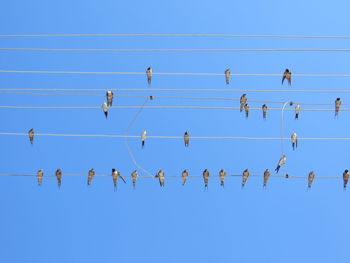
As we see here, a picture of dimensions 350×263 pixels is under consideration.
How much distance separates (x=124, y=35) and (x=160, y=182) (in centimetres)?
277

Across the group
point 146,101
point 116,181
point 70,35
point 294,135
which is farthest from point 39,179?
point 294,135

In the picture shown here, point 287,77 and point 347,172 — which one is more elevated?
point 287,77

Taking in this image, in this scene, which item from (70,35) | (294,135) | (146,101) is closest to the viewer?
(70,35)

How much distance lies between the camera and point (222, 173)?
1110 centimetres

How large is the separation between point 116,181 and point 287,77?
9.46 ft

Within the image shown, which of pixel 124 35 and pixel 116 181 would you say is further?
pixel 116 181

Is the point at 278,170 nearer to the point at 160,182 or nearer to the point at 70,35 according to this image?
the point at 160,182

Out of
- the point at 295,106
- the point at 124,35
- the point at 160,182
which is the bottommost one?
the point at 160,182

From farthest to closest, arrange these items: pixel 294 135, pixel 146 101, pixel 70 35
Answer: pixel 294 135
pixel 146 101
pixel 70 35

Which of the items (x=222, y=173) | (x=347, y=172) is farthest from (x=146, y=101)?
(x=347, y=172)

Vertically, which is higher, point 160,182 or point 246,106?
point 246,106

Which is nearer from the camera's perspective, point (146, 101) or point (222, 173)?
point (146, 101)

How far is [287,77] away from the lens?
11.0m

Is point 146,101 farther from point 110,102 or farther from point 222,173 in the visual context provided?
point 222,173
